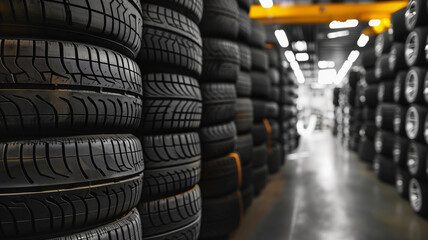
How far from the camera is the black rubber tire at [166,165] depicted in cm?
159

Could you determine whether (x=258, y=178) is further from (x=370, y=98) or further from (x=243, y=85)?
(x=370, y=98)

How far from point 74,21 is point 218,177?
167 centimetres

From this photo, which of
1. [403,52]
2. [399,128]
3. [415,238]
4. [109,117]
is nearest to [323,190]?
[399,128]

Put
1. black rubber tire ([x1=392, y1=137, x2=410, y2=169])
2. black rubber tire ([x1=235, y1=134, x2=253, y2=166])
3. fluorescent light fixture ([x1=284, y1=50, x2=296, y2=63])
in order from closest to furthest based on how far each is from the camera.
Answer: black rubber tire ([x1=235, y1=134, x2=253, y2=166])
black rubber tire ([x1=392, y1=137, x2=410, y2=169])
fluorescent light fixture ([x1=284, y1=50, x2=296, y2=63])

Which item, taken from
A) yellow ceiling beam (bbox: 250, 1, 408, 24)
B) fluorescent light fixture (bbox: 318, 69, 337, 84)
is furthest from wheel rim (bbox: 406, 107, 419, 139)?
fluorescent light fixture (bbox: 318, 69, 337, 84)

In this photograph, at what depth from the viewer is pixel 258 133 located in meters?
3.92

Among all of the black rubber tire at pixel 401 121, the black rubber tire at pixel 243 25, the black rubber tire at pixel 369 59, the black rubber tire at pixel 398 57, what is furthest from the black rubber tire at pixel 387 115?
the black rubber tire at pixel 243 25

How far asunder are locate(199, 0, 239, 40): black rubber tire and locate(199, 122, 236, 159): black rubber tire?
0.77 m

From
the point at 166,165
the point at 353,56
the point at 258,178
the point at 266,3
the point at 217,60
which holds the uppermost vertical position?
the point at 266,3

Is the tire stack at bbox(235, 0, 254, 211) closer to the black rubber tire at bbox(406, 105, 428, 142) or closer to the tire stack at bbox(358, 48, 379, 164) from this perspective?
the black rubber tire at bbox(406, 105, 428, 142)

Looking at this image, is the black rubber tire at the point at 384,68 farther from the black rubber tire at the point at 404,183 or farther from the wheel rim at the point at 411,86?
the black rubber tire at the point at 404,183

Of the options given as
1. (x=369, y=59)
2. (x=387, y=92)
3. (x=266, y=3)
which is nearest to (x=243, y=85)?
(x=387, y=92)

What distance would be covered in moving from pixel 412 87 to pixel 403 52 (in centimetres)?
68

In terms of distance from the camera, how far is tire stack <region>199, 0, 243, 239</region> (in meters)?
2.33
